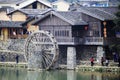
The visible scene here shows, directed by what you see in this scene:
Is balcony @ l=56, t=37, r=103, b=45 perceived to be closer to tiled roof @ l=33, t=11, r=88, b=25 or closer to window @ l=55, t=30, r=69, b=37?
window @ l=55, t=30, r=69, b=37

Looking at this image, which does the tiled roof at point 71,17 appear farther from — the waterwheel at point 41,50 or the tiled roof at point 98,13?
the waterwheel at point 41,50

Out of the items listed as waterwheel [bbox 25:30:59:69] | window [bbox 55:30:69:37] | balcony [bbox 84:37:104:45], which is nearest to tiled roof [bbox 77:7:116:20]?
balcony [bbox 84:37:104:45]

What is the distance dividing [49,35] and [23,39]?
7076mm

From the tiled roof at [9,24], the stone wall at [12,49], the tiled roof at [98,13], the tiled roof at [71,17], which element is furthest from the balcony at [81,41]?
the tiled roof at [9,24]

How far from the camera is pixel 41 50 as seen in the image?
63.2m

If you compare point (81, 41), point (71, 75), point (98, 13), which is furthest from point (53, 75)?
point (98, 13)

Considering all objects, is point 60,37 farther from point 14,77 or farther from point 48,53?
point 14,77

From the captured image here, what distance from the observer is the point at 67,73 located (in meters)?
59.9

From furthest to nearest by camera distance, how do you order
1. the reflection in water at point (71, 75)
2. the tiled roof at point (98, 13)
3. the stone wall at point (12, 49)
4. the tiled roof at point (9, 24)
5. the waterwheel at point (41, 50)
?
the tiled roof at point (9, 24), the stone wall at point (12, 49), the tiled roof at point (98, 13), the waterwheel at point (41, 50), the reflection in water at point (71, 75)

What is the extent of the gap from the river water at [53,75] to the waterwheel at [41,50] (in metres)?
1.46

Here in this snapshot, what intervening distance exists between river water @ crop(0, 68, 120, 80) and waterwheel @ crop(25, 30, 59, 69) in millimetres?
1460

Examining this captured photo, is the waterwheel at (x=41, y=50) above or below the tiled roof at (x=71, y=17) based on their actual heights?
below

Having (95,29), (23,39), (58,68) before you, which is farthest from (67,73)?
(23,39)

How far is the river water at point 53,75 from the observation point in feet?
183
